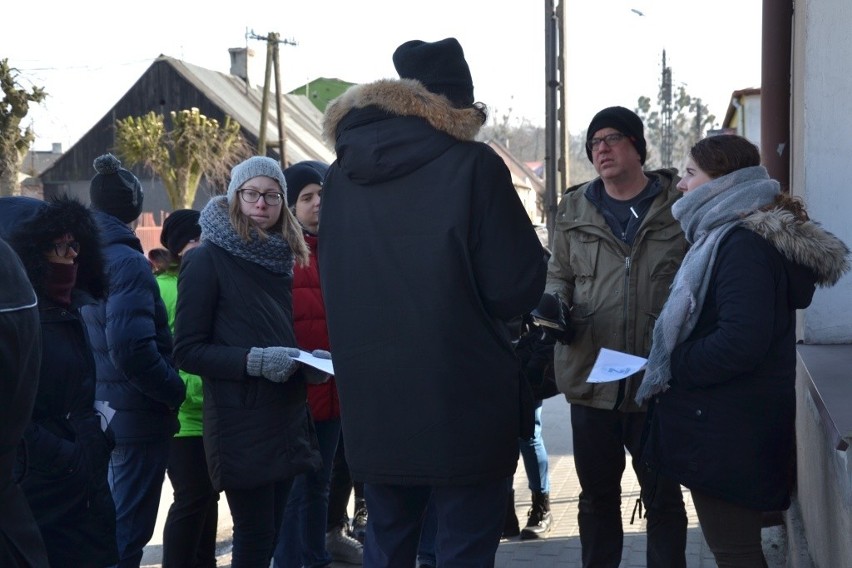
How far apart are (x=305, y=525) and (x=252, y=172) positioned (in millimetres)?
1572

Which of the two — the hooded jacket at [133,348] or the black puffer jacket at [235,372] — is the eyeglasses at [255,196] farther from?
the hooded jacket at [133,348]

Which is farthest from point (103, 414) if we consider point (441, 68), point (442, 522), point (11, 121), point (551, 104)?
point (11, 121)

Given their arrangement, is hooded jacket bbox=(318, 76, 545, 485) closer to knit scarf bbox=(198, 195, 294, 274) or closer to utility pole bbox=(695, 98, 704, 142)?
knit scarf bbox=(198, 195, 294, 274)

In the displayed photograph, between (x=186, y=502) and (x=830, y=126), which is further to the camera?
(x=830, y=126)

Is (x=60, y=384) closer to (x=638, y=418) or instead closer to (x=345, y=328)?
(x=345, y=328)

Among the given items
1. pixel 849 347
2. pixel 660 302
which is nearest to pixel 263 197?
pixel 660 302

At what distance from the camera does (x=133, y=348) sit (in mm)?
4082

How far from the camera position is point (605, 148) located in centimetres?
412

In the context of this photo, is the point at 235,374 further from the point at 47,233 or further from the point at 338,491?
the point at 338,491

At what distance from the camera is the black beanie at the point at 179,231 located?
194 inches

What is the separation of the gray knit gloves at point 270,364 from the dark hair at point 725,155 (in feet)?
5.13

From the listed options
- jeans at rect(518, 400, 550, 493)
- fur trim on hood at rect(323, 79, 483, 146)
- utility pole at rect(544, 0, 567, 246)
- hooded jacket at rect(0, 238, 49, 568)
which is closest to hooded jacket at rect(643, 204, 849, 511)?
fur trim on hood at rect(323, 79, 483, 146)

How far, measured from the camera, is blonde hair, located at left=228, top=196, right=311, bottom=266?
3984 mm

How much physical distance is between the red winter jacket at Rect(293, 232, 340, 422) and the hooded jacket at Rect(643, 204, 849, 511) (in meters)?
1.75
